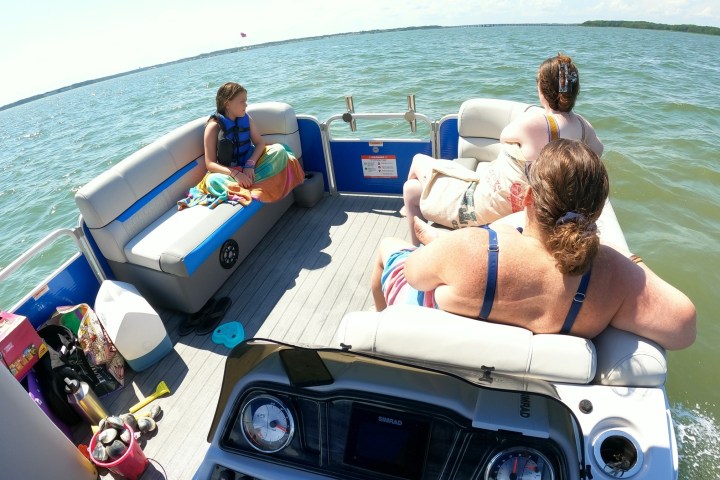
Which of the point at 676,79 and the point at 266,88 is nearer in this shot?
the point at 676,79

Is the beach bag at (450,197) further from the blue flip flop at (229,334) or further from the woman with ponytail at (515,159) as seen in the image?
the blue flip flop at (229,334)

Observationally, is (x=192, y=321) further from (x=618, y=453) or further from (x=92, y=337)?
(x=618, y=453)

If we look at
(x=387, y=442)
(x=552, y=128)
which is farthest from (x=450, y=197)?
(x=387, y=442)

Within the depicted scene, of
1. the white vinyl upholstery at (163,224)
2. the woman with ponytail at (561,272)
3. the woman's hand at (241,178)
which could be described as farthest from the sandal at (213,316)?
the woman with ponytail at (561,272)

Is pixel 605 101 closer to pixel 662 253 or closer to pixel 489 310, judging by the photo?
pixel 662 253

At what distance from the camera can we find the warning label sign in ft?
14.3

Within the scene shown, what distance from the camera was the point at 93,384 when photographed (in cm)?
265

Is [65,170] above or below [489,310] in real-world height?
below

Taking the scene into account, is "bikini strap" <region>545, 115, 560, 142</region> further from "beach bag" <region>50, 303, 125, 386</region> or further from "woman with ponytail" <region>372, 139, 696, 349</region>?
"beach bag" <region>50, 303, 125, 386</region>

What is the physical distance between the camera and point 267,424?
125 centimetres

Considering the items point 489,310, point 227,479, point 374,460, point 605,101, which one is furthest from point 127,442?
point 605,101

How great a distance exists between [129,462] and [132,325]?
2.85 ft

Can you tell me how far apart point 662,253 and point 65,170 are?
15.6 meters

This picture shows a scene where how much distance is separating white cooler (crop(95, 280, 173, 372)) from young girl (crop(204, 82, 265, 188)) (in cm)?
142
